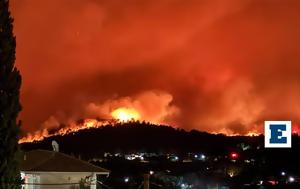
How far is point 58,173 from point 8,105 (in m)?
12.0

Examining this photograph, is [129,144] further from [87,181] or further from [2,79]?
[2,79]

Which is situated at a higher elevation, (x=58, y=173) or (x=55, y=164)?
(x=55, y=164)

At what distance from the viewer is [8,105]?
23938 millimetres

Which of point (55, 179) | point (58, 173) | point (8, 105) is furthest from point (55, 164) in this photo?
point (8, 105)

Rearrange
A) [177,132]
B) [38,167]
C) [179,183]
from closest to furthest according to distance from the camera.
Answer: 1. [38,167]
2. [179,183]
3. [177,132]

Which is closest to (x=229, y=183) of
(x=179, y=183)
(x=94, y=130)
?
(x=179, y=183)

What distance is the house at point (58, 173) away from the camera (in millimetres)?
35000

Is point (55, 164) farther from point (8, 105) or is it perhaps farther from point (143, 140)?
point (143, 140)

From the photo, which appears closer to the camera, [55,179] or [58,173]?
[58,173]

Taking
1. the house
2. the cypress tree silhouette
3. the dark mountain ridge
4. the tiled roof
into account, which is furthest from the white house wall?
the dark mountain ridge

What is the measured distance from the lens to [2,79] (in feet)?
79.3

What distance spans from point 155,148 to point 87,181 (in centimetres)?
4699

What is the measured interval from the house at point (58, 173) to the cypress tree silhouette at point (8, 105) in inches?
426

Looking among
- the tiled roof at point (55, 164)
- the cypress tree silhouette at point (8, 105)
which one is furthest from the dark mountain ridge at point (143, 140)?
the cypress tree silhouette at point (8, 105)
